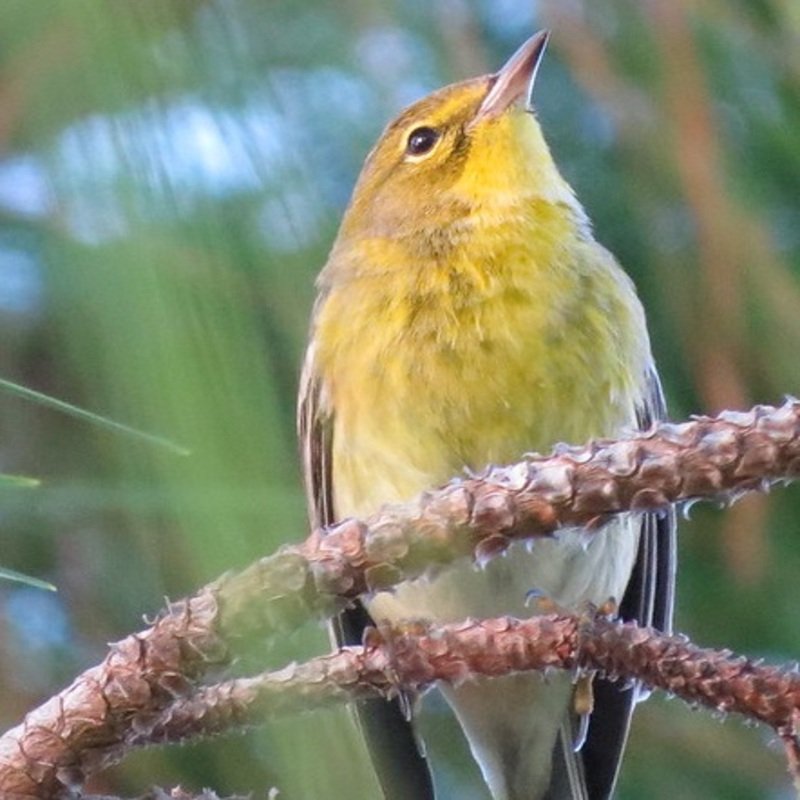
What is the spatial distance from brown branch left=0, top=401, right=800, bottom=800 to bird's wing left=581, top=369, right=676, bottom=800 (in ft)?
3.37

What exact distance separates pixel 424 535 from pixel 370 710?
1729mm

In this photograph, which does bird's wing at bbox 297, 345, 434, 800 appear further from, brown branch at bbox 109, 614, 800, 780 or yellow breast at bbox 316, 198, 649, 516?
brown branch at bbox 109, 614, 800, 780

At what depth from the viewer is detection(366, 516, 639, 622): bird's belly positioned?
2.16 m

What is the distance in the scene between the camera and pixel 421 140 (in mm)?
2564

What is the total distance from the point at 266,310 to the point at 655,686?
1.78ft

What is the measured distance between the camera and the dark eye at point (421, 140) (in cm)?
252

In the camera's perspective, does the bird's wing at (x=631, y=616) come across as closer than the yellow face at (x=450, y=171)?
Yes

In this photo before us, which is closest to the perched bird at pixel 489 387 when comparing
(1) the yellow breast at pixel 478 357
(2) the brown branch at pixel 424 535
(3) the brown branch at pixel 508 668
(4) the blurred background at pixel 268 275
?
(1) the yellow breast at pixel 478 357

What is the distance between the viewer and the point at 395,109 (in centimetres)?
92

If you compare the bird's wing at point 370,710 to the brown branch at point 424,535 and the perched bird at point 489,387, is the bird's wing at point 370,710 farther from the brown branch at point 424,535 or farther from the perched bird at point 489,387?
the brown branch at point 424,535

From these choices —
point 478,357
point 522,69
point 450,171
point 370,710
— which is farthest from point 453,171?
point 522,69

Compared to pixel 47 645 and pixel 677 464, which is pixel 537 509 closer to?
pixel 677 464

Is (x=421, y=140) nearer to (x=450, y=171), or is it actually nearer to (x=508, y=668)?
(x=450, y=171)

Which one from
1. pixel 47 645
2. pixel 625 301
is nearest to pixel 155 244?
pixel 47 645
